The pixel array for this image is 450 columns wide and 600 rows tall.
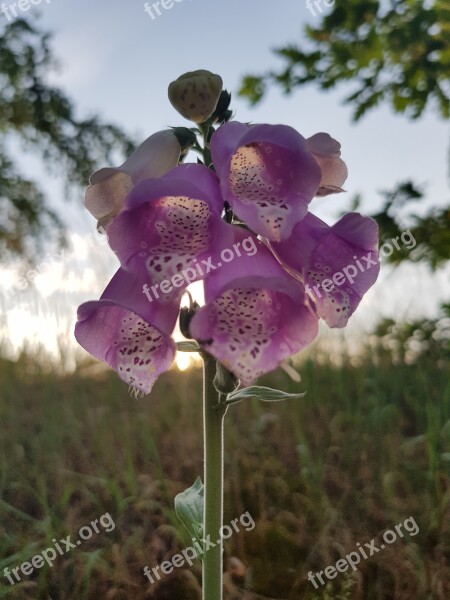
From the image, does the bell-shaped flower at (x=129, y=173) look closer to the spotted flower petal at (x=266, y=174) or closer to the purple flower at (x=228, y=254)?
the purple flower at (x=228, y=254)

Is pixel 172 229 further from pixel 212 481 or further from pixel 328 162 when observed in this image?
pixel 212 481

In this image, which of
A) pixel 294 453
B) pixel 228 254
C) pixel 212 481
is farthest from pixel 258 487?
pixel 228 254

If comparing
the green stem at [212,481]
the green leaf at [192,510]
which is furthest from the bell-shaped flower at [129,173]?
the green leaf at [192,510]

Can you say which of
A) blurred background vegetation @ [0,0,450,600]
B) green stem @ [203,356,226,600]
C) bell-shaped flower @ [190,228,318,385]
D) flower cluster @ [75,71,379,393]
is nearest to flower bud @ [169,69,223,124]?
flower cluster @ [75,71,379,393]

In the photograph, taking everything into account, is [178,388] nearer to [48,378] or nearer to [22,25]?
[48,378]

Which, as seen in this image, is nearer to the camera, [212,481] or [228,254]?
[228,254]

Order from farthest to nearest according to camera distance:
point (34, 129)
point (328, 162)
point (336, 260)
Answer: point (34, 129)
point (328, 162)
point (336, 260)

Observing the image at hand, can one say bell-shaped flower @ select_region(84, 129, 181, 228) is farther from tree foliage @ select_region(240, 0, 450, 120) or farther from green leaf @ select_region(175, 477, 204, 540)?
tree foliage @ select_region(240, 0, 450, 120)
